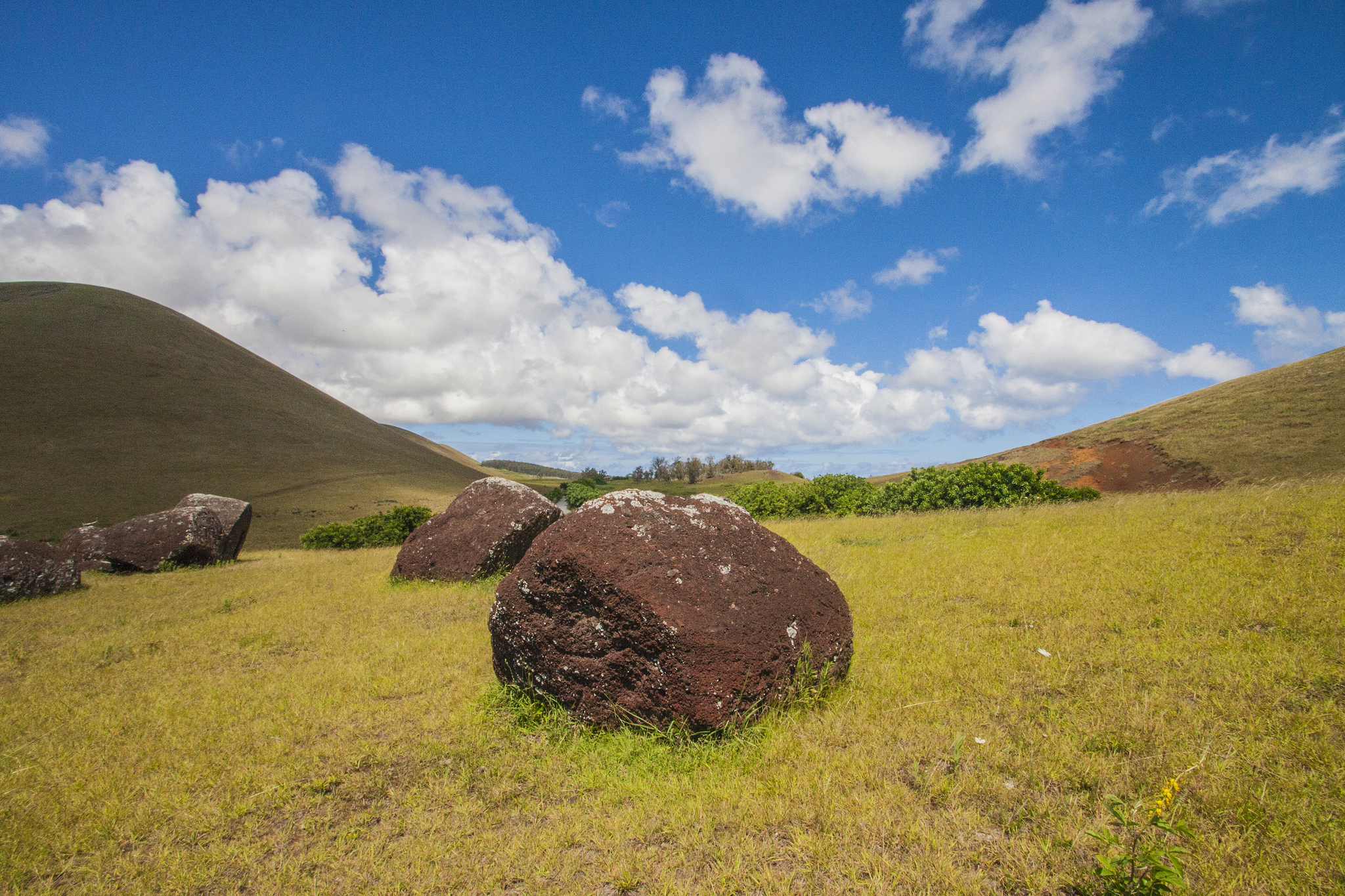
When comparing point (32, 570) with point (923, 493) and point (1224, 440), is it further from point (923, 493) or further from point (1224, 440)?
point (1224, 440)

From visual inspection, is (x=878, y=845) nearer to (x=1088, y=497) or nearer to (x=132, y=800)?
(x=132, y=800)

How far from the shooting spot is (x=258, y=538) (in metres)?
39.5

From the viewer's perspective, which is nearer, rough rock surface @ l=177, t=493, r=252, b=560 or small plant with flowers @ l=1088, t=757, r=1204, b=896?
small plant with flowers @ l=1088, t=757, r=1204, b=896

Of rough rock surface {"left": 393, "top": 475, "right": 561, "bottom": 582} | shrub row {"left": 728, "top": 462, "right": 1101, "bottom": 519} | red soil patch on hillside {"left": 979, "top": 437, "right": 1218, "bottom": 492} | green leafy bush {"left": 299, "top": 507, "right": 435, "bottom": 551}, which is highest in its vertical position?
red soil patch on hillside {"left": 979, "top": 437, "right": 1218, "bottom": 492}

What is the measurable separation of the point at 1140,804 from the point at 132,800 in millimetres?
7446

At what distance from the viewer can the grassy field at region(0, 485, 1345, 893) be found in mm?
3561

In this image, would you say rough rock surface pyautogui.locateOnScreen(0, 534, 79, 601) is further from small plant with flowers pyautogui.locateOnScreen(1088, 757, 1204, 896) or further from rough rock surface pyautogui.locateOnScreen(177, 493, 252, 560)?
small plant with flowers pyautogui.locateOnScreen(1088, 757, 1204, 896)

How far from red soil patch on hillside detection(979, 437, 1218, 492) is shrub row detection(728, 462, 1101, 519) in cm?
756

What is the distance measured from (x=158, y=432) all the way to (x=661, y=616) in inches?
2928

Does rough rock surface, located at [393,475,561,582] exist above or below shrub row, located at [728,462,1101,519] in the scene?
below

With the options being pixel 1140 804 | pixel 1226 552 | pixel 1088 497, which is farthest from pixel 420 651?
pixel 1088 497

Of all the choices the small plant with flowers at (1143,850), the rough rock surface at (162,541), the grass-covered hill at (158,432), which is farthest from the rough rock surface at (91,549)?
the grass-covered hill at (158,432)

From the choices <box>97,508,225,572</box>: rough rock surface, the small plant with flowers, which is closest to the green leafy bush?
<box>97,508,225,572</box>: rough rock surface

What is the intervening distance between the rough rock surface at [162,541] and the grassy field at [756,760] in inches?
375
